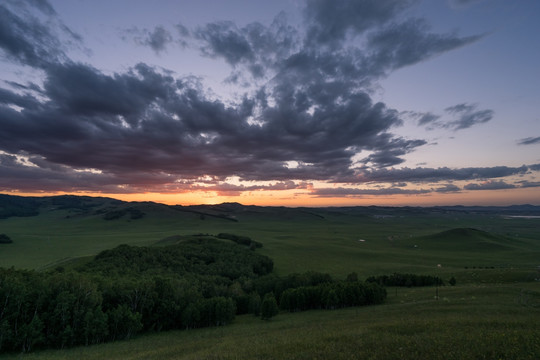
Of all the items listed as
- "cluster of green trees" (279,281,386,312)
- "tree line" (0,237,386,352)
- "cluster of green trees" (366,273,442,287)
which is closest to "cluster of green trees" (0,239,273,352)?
"tree line" (0,237,386,352)

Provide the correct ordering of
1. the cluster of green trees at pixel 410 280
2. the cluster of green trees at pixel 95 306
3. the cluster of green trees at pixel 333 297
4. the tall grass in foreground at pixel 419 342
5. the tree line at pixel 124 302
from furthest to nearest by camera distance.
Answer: the cluster of green trees at pixel 410 280 < the cluster of green trees at pixel 333 297 < the tree line at pixel 124 302 < the cluster of green trees at pixel 95 306 < the tall grass in foreground at pixel 419 342

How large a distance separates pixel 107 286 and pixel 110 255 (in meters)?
62.4

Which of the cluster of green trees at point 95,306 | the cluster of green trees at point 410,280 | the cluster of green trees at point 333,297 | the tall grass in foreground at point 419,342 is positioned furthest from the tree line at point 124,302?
the cluster of green trees at point 410,280

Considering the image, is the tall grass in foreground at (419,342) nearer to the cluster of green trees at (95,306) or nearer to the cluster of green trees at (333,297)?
the cluster of green trees at (95,306)

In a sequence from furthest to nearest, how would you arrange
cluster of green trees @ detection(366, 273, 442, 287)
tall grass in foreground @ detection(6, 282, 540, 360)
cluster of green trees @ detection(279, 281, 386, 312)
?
cluster of green trees @ detection(366, 273, 442, 287) → cluster of green trees @ detection(279, 281, 386, 312) → tall grass in foreground @ detection(6, 282, 540, 360)

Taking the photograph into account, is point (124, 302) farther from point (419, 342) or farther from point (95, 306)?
point (419, 342)

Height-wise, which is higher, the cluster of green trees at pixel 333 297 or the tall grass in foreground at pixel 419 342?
the tall grass in foreground at pixel 419 342

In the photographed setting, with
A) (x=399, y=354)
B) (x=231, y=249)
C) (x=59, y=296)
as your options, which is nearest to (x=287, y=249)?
(x=231, y=249)

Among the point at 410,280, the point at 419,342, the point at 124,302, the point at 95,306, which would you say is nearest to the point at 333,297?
the point at 410,280

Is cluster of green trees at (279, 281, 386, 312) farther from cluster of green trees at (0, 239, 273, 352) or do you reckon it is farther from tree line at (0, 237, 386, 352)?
cluster of green trees at (0, 239, 273, 352)

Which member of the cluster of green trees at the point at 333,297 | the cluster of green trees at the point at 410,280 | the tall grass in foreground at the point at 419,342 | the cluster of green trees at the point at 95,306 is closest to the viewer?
the tall grass in foreground at the point at 419,342

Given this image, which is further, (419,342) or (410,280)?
(410,280)

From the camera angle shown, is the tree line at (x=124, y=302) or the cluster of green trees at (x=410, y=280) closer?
the tree line at (x=124, y=302)

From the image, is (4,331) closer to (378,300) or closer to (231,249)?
(378,300)
